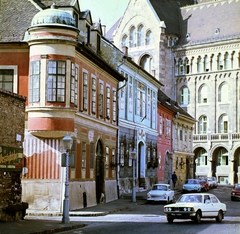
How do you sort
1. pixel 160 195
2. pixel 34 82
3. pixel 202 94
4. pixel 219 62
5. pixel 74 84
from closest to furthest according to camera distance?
pixel 34 82 < pixel 74 84 < pixel 160 195 < pixel 219 62 < pixel 202 94

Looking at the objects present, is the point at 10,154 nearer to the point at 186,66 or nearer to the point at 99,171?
the point at 99,171

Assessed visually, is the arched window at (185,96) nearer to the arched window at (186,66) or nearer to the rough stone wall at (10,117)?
the arched window at (186,66)

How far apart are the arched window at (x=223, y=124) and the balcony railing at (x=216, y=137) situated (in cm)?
126

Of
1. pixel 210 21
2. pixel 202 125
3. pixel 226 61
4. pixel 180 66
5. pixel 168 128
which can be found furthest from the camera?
pixel 180 66

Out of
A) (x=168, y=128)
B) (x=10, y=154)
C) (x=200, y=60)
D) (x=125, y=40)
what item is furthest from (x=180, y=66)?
(x=10, y=154)

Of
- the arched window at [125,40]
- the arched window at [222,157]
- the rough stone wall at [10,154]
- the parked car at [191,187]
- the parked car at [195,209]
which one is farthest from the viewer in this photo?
the arched window at [125,40]

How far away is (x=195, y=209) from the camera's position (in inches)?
971

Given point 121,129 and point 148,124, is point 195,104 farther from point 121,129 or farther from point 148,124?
point 121,129

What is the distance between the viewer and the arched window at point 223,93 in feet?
301

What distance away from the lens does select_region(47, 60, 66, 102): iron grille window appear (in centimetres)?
2908

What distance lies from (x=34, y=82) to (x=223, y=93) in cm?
6583

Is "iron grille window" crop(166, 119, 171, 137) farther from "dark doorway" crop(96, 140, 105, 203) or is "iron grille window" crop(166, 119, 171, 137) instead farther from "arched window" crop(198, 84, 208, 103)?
"arched window" crop(198, 84, 208, 103)

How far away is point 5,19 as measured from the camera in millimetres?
31781

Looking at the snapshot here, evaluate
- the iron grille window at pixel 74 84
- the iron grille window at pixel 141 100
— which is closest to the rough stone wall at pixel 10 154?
the iron grille window at pixel 74 84
